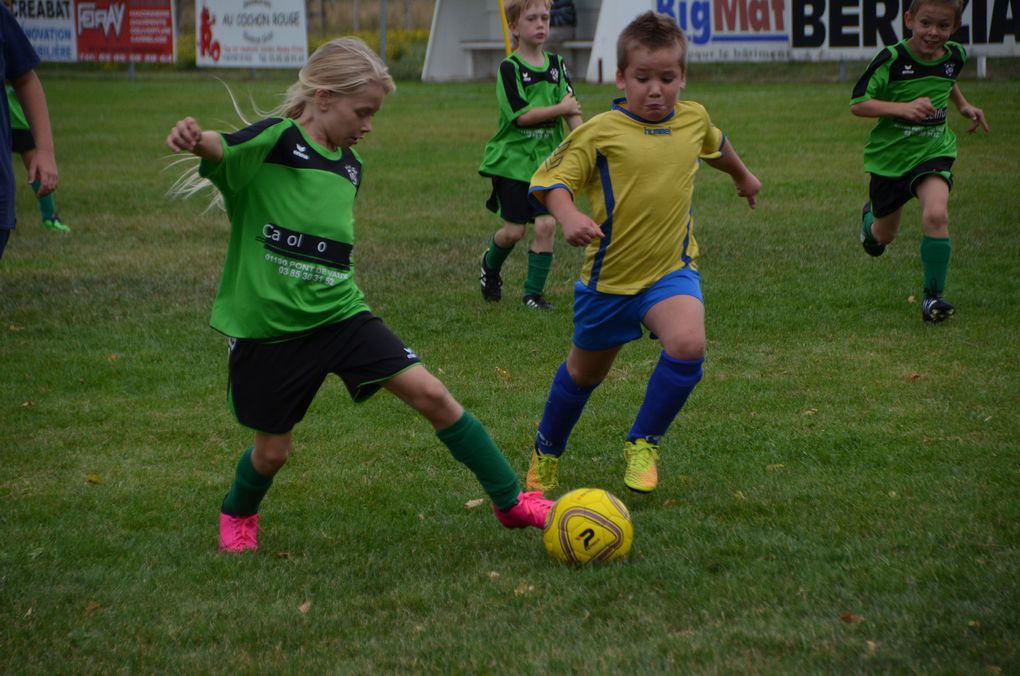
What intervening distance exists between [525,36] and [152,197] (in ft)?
24.0

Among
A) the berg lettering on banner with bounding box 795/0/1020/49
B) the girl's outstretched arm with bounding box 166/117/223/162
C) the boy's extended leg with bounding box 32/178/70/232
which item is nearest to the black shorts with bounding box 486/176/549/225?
the girl's outstretched arm with bounding box 166/117/223/162

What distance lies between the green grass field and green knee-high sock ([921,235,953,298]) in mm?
254

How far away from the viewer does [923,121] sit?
308 inches

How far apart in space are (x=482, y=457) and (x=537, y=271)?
434cm

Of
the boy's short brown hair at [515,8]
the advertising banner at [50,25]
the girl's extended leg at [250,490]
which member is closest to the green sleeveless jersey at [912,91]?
the boy's short brown hair at [515,8]

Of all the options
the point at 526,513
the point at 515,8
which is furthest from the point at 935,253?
the point at 526,513

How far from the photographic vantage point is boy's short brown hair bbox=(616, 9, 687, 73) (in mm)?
4617

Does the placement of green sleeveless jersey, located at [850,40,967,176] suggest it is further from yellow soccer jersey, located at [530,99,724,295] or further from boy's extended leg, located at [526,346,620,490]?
boy's extended leg, located at [526,346,620,490]

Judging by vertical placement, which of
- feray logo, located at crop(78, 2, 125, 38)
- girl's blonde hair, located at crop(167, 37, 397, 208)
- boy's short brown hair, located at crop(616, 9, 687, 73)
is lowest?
girl's blonde hair, located at crop(167, 37, 397, 208)

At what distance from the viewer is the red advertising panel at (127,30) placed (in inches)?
1362

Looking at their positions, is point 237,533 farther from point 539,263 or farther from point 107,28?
point 107,28

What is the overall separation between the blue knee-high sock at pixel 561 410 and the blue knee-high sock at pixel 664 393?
0.96ft

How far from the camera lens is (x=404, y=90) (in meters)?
28.6

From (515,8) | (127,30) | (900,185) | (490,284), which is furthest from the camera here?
(127,30)
